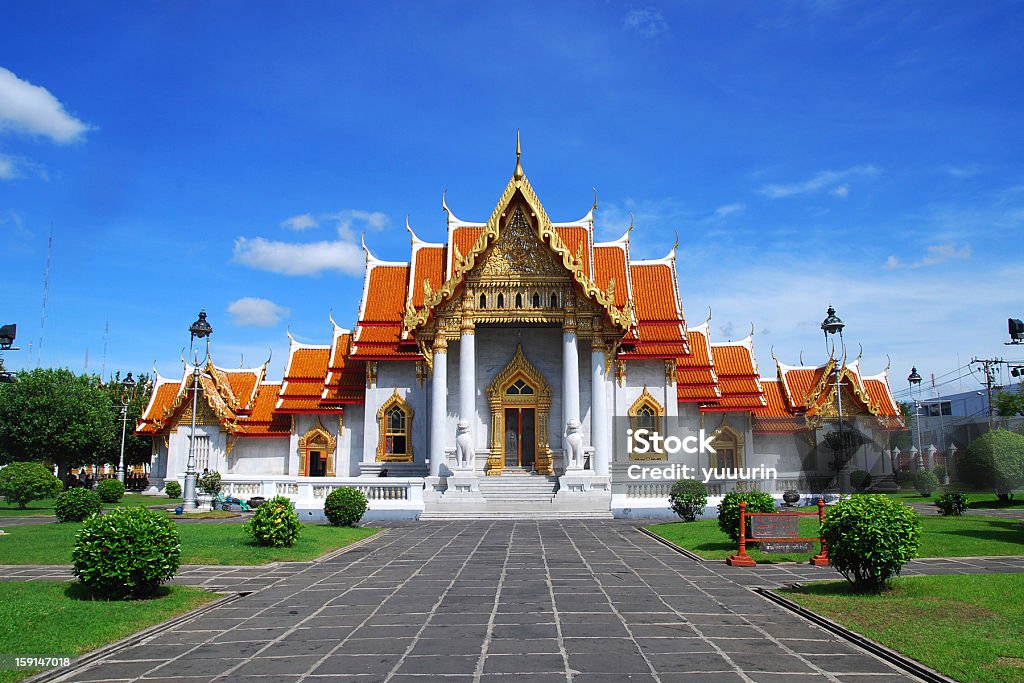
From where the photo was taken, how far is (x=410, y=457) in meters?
30.5

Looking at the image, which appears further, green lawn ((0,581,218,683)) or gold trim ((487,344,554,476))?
gold trim ((487,344,554,476))

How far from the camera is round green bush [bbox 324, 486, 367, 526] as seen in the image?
2036 centimetres

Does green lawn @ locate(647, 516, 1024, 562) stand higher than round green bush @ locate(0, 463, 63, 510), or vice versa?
round green bush @ locate(0, 463, 63, 510)

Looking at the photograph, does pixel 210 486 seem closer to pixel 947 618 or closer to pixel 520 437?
pixel 520 437

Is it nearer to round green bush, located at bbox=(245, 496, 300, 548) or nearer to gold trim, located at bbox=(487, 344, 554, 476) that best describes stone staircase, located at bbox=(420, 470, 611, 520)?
gold trim, located at bbox=(487, 344, 554, 476)

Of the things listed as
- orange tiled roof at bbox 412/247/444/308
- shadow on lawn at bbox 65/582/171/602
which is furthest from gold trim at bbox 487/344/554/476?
shadow on lawn at bbox 65/582/171/602

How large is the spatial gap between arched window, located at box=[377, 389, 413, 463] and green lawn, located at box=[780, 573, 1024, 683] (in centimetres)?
2097

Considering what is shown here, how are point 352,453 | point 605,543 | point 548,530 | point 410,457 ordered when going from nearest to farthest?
point 605,543 < point 548,530 < point 410,457 < point 352,453

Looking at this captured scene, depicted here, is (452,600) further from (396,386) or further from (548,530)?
(396,386)


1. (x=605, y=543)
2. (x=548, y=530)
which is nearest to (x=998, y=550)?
(x=605, y=543)

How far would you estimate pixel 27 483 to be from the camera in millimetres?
24656

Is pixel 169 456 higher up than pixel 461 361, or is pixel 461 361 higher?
pixel 461 361

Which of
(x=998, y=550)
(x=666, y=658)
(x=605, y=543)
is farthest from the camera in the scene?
(x=605, y=543)

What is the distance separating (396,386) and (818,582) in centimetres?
2166
